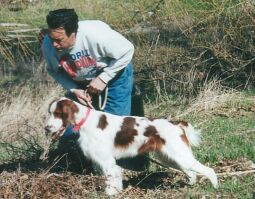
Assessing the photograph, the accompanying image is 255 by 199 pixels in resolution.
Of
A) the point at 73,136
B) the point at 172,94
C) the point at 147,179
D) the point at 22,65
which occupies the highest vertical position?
the point at 73,136

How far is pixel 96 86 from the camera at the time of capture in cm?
688

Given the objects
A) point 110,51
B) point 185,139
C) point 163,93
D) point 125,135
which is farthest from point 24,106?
point 185,139

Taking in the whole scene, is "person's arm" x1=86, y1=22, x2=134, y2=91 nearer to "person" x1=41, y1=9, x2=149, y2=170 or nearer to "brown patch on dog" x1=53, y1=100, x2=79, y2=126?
"person" x1=41, y1=9, x2=149, y2=170

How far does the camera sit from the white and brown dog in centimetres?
658

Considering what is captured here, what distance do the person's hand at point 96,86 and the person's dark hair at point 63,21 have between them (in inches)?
23.9

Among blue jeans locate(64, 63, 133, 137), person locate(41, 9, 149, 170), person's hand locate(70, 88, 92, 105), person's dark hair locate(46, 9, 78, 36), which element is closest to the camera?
person's dark hair locate(46, 9, 78, 36)

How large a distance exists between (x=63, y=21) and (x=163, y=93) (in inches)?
242

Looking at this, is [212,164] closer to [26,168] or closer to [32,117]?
[26,168]

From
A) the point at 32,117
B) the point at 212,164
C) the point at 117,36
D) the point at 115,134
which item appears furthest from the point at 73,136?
the point at 32,117

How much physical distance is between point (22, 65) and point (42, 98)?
3.66 meters

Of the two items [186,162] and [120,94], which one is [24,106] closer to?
[120,94]

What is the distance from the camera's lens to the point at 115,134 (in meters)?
6.68


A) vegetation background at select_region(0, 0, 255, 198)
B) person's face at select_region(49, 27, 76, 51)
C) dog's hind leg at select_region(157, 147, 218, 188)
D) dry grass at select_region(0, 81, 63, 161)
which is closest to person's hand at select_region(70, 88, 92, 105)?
person's face at select_region(49, 27, 76, 51)

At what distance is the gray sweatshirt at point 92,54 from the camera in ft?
22.0
